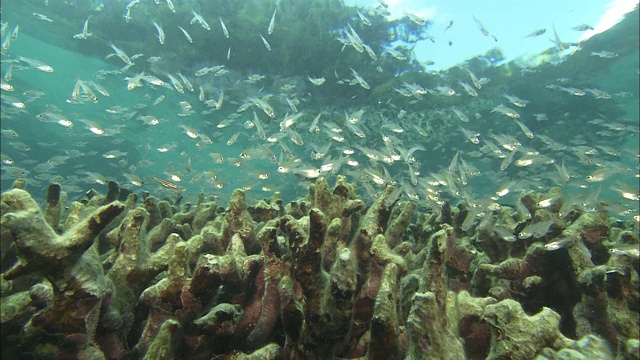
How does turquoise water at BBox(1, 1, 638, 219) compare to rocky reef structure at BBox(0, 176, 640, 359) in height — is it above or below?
above

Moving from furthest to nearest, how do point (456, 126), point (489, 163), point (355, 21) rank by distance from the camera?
point (489, 163) < point (456, 126) < point (355, 21)

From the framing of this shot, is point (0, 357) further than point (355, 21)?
No

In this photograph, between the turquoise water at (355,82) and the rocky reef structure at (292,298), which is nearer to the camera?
the rocky reef structure at (292,298)

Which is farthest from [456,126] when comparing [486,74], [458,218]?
[458,218]

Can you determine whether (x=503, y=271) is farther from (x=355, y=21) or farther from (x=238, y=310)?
(x=355, y=21)

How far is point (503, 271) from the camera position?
2799 mm

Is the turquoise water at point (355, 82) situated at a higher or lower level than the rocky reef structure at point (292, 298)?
higher

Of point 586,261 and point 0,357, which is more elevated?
point 586,261

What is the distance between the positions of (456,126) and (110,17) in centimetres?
2155

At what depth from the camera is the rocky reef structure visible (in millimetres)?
1599

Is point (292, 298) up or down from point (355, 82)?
down

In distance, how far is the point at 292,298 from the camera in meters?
1.87

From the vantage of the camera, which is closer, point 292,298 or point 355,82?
point 292,298

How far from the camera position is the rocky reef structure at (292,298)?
1599 mm
